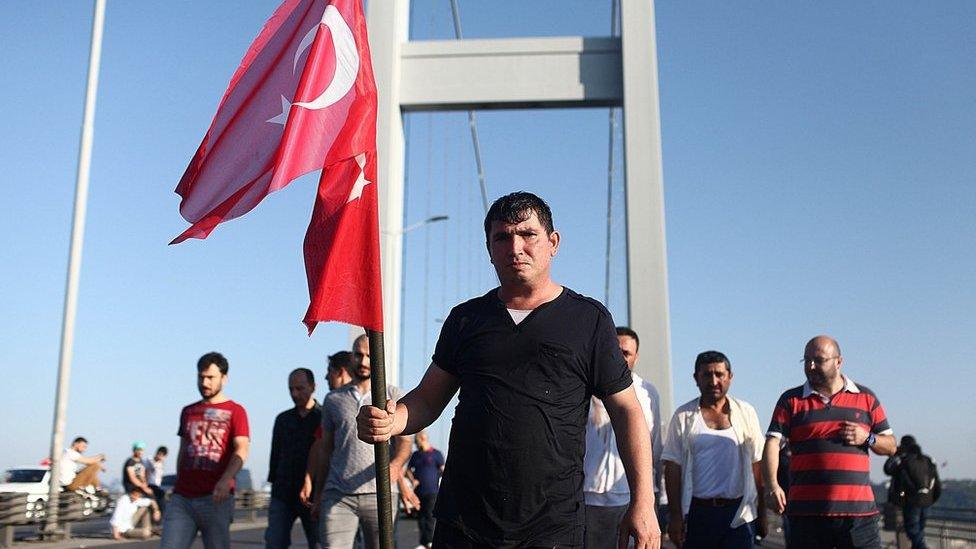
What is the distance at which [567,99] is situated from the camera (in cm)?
1252

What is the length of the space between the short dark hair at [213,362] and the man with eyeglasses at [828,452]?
9.45 feet

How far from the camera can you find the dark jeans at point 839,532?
491 cm

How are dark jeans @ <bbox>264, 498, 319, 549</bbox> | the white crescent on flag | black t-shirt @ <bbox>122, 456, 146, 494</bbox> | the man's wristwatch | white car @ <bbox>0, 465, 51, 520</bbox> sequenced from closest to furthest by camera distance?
the white crescent on flag < the man's wristwatch < dark jeans @ <bbox>264, 498, 319, 549</bbox> < black t-shirt @ <bbox>122, 456, 146, 494</bbox> < white car @ <bbox>0, 465, 51, 520</bbox>

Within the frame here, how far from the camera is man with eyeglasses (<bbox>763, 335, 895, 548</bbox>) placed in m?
4.94

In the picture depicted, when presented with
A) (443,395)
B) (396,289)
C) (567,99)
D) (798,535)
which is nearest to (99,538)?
(396,289)

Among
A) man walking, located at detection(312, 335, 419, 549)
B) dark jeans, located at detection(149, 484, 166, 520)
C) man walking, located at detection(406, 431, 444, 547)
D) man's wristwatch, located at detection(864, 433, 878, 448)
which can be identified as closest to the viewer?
man's wristwatch, located at detection(864, 433, 878, 448)

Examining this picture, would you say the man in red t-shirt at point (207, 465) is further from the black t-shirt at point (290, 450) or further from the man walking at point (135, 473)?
the man walking at point (135, 473)

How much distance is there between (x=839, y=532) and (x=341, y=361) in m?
3.04

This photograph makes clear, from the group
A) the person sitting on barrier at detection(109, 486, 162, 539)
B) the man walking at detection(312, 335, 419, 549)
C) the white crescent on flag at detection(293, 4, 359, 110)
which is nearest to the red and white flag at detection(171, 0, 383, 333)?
the white crescent on flag at detection(293, 4, 359, 110)

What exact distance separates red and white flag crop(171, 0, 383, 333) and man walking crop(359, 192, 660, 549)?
0.31 metres

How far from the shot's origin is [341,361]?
657 centimetres

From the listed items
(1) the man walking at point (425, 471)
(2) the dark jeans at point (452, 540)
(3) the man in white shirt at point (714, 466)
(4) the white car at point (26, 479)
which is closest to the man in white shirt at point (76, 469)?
(4) the white car at point (26, 479)

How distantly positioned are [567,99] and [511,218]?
9.84 m

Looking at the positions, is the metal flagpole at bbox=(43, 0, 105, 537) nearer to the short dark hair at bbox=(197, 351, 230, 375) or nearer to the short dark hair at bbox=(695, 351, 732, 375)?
the short dark hair at bbox=(197, 351, 230, 375)
